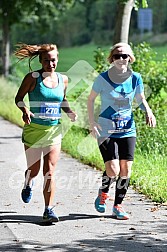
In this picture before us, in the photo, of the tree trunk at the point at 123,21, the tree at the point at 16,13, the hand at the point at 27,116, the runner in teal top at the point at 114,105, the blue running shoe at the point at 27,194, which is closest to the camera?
the hand at the point at 27,116

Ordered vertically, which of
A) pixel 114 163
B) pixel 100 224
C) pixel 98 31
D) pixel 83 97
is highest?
pixel 98 31

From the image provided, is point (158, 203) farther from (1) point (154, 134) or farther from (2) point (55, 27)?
(2) point (55, 27)

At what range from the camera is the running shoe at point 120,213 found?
815 centimetres

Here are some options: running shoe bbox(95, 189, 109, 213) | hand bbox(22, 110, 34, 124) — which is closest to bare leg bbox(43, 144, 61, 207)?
hand bbox(22, 110, 34, 124)

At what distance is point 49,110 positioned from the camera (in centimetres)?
794

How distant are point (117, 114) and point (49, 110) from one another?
2.33 feet

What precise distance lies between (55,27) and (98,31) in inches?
191

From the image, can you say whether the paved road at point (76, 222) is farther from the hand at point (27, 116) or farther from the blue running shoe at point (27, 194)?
the hand at point (27, 116)

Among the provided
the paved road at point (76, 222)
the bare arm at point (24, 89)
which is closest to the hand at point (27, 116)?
the bare arm at point (24, 89)

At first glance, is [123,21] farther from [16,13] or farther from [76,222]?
[16,13]

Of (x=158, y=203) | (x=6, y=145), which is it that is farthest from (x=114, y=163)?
(x=6, y=145)

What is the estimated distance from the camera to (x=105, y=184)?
838 centimetres

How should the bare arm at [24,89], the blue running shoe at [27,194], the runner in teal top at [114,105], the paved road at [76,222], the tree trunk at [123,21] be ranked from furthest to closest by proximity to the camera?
the tree trunk at [123,21]
the blue running shoe at [27,194]
the runner in teal top at [114,105]
the bare arm at [24,89]
the paved road at [76,222]

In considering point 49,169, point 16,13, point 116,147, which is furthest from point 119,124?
point 16,13
